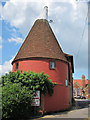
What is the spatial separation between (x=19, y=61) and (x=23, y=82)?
4451mm

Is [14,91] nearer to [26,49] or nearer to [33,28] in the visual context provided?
[26,49]

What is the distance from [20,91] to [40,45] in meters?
7.37

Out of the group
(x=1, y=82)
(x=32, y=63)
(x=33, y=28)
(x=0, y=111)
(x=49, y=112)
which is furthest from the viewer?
(x=33, y=28)

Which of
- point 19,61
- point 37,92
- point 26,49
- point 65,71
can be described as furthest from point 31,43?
point 37,92

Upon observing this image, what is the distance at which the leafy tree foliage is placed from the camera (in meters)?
10.8

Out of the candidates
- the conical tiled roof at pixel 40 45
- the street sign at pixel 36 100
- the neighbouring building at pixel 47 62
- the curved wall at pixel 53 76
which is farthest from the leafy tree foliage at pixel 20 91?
the conical tiled roof at pixel 40 45

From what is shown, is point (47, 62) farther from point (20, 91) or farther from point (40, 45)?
point (20, 91)

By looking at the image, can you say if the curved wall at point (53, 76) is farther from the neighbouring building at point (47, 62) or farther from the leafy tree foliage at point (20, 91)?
the leafy tree foliage at point (20, 91)

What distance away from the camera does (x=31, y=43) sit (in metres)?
17.9

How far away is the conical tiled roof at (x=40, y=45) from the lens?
16.8 metres

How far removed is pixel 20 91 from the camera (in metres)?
11.6

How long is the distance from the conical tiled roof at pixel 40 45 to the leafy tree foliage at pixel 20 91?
3591mm

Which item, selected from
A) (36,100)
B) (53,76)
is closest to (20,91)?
(36,100)

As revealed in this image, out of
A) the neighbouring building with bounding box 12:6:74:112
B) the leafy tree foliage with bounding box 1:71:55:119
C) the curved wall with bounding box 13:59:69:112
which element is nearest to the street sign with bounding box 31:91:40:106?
the leafy tree foliage with bounding box 1:71:55:119
